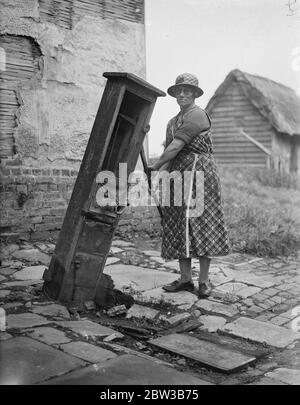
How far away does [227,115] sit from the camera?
19.1 m

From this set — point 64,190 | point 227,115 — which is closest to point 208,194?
point 64,190

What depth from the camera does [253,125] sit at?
18.3m

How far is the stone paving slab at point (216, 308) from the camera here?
12.8 feet

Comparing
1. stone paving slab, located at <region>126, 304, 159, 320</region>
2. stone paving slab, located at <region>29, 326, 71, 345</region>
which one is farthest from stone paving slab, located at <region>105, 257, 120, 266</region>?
stone paving slab, located at <region>29, 326, 71, 345</region>

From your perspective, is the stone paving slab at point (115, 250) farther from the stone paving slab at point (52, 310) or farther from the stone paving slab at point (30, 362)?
the stone paving slab at point (30, 362)

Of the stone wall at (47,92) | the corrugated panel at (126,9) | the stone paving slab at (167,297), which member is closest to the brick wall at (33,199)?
the stone wall at (47,92)

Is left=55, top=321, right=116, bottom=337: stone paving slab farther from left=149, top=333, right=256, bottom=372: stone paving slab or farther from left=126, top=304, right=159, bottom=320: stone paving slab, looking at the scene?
left=126, top=304, right=159, bottom=320: stone paving slab

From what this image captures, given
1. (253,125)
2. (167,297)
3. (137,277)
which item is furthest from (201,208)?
(253,125)

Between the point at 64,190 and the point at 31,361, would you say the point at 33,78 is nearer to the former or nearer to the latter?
the point at 64,190

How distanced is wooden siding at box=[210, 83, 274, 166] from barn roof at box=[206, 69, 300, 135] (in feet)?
1.07

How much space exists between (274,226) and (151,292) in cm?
403

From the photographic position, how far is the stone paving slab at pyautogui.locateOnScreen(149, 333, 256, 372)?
281 centimetres

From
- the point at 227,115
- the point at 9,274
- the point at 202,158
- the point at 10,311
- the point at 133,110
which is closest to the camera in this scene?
the point at 10,311

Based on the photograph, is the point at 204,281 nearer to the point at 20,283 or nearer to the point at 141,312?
the point at 141,312
